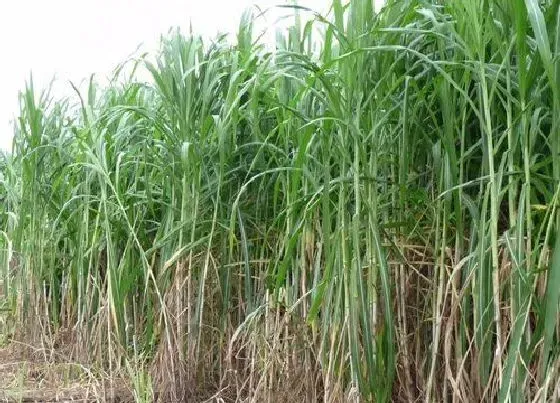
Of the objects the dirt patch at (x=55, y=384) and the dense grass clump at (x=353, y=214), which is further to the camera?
the dirt patch at (x=55, y=384)

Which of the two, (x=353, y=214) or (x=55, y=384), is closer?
(x=353, y=214)

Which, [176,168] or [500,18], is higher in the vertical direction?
[500,18]

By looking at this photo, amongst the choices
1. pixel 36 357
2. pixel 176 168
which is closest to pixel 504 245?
pixel 176 168

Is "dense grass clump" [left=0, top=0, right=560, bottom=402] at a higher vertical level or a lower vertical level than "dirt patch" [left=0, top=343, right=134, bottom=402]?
higher

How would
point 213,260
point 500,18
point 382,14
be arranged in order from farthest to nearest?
1. point 213,260
2. point 382,14
3. point 500,18

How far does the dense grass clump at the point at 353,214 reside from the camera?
1.17m

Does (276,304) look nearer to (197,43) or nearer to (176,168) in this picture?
(176,168)

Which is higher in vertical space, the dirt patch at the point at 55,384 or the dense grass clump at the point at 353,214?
the dense grass clump at the point at 353,214

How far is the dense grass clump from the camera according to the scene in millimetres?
1165

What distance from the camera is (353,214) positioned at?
1.54 metres

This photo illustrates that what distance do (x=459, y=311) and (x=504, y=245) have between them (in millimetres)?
171

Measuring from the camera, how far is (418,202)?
145 centimetres

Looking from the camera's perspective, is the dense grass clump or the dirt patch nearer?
the dense grass clump

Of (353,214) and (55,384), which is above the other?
(353,214)
